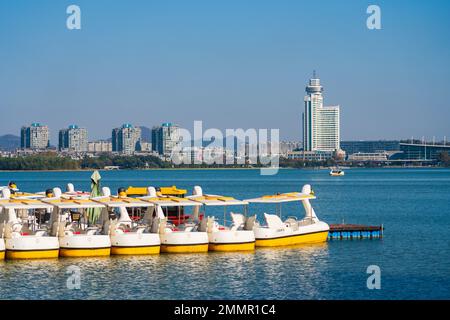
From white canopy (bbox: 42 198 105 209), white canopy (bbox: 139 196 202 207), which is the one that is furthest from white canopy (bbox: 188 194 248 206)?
white canopy (bbox: 42 198 105 209)

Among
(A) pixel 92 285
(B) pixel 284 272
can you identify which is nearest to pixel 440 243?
(B) pixel 284 272

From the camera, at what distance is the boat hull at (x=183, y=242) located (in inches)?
1849

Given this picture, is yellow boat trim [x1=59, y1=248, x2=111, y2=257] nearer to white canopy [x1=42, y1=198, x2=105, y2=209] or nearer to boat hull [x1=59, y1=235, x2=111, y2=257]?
boat hull [x1=59, y1=235, x2=111, y2=257]

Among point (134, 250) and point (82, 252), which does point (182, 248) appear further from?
point (82, 252)

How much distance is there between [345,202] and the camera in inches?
4156

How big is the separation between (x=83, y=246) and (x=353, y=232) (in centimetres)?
1987

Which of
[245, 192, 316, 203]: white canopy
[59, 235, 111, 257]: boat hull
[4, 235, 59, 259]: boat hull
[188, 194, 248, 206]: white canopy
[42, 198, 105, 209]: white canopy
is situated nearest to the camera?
[4, 235, 59, 259]: boat hull

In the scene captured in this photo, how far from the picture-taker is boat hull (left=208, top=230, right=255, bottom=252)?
156 ft

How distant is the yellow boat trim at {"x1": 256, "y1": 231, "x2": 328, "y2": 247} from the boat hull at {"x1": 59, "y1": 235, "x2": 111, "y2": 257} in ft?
29.5

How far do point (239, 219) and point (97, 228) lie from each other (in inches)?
299

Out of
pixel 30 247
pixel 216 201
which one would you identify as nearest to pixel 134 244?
pixel 30 247

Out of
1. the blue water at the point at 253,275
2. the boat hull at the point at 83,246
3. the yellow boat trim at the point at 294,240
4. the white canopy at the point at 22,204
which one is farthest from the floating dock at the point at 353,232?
the white canopy at the point at 22,204

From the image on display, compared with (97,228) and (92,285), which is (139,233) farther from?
(92,285)

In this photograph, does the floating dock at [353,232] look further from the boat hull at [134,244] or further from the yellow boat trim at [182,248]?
the boat hull at [134,244]
